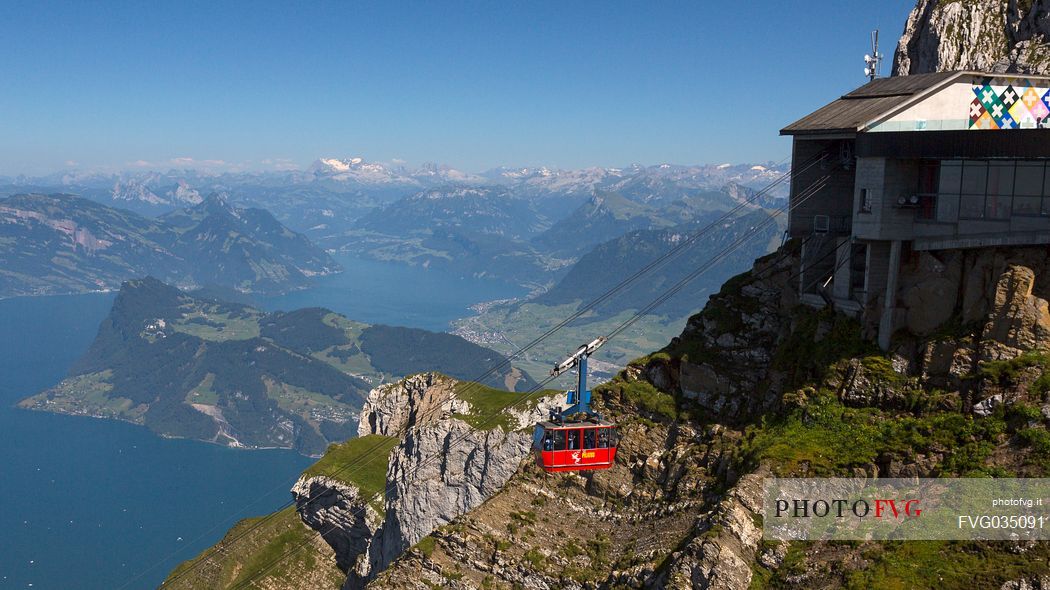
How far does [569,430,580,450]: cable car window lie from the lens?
38.7 meters

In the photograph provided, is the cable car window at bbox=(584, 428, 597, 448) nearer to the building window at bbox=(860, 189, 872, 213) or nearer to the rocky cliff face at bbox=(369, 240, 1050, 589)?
the rocky cliff face at bbox=(369, 240, 1050, 589)

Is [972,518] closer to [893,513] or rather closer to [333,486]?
[893,513]

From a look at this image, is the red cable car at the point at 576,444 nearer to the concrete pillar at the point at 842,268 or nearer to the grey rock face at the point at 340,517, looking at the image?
the concrete pillar at the point at 842,268

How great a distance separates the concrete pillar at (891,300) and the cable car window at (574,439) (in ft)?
44.8

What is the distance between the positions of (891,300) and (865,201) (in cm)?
409

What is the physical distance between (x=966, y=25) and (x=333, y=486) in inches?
2702

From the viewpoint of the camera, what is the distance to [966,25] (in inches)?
2146

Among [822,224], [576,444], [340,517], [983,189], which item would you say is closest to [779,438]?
[576,444]

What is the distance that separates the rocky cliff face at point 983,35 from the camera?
5041 cm

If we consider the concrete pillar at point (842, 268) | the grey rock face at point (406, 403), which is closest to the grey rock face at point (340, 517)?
the grey rock face at point (406, 403)

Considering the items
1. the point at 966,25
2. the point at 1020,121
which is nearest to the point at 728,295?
the point at 1020,121

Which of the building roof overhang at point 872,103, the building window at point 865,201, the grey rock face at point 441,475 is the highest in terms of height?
the building roof overhang at point 872,103

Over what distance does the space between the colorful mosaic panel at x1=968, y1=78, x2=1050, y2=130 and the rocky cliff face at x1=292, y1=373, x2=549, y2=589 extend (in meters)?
42.4

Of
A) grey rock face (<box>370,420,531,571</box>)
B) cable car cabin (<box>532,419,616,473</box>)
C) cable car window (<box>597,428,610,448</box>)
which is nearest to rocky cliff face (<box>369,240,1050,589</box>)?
cable car cabin (<box>532,419,616,473</box>)
